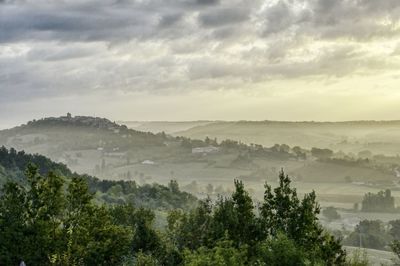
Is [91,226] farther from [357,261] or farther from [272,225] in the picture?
[357,261]

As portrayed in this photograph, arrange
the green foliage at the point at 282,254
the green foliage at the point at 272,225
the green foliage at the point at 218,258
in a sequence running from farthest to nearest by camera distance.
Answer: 1. the green foliage at the point at 272,225
2. the green foliage at the point at 282,254
3. the green foliage at the point at 218,258

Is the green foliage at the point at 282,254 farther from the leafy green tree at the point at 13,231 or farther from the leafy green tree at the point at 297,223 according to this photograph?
the leafy green tree at the point at 13,231

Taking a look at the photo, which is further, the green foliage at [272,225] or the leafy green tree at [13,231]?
the leafy green tree at [13,231]

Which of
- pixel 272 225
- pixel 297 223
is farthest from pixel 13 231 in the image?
pixel 297 223

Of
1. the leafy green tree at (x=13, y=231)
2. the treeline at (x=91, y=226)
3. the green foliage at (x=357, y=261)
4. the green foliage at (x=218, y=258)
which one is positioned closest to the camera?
the green foliage at (x=218, y=258)

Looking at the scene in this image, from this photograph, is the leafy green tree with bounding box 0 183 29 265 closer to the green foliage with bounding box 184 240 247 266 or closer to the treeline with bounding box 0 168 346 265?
the treeline with bounding box 0 168 346 265

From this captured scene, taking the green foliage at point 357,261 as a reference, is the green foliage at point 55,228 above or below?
above

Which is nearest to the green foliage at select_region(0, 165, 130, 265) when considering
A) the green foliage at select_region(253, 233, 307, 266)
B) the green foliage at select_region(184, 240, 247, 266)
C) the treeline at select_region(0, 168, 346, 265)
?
the treeline at select_region(0, 168, 346, 265)

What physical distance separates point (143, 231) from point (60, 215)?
16462 millimetres

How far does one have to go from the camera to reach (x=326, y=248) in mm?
49281

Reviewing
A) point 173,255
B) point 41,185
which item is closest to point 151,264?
point 173,255

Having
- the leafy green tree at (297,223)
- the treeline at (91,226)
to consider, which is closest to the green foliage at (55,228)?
the treeline at (91,226)

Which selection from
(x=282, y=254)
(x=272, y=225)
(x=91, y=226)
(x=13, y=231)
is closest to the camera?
(x=282, y=254)

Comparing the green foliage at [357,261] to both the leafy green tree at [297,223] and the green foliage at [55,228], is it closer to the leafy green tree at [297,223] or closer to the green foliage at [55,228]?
the leafy green tree at [297,223]
